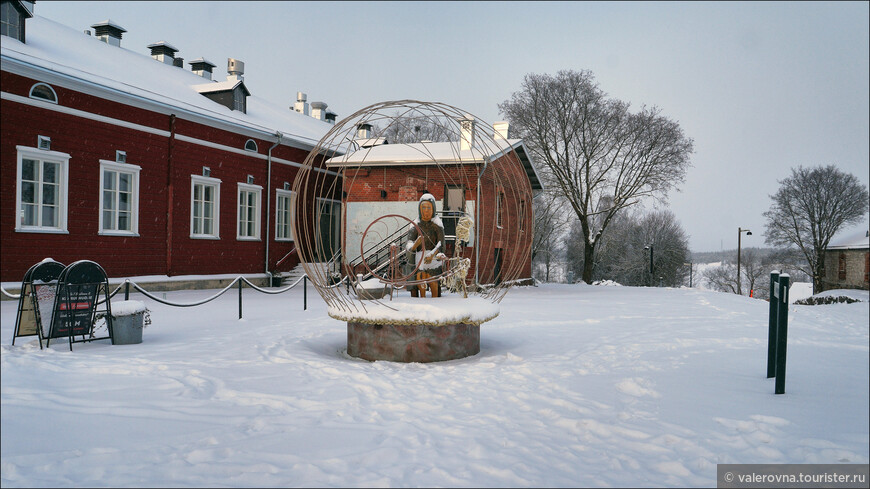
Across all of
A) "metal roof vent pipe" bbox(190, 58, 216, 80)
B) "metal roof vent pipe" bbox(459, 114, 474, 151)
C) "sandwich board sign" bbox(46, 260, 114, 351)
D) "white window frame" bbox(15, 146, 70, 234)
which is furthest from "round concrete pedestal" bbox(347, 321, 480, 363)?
"metal roof vent pipe" bbox(190, 58, 216, 80)

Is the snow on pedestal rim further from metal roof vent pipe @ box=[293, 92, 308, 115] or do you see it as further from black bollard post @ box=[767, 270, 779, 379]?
metal roof vent pipe @ box=[293, 92, 308, 115]

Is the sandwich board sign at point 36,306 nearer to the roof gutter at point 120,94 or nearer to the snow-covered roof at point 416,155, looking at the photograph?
the roof gutter at point 120,94

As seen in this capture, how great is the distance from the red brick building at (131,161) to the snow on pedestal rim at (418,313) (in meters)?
6.64

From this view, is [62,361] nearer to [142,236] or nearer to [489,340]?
[489,340]

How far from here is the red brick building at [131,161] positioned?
10.7 meters

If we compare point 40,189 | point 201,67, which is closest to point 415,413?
point 40,189

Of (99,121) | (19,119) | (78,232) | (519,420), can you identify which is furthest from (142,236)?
(519,420)

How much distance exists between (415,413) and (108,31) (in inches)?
672

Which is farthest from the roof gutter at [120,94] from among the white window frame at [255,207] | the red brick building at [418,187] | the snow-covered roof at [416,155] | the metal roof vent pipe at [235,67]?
the metal roof vent pipe at [235,67]

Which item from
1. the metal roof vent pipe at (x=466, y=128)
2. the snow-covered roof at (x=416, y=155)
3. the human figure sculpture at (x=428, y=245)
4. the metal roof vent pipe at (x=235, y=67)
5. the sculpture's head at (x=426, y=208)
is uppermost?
the metal roof vent pipe at (x=235, y=67)

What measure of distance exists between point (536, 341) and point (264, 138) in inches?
489

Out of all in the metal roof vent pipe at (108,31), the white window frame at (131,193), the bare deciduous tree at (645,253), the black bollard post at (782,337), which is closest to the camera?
the black bollard post at (782,337)

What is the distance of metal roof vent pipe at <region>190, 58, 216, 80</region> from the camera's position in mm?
19438

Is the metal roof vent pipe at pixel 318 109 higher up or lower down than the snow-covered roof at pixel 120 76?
higher up
